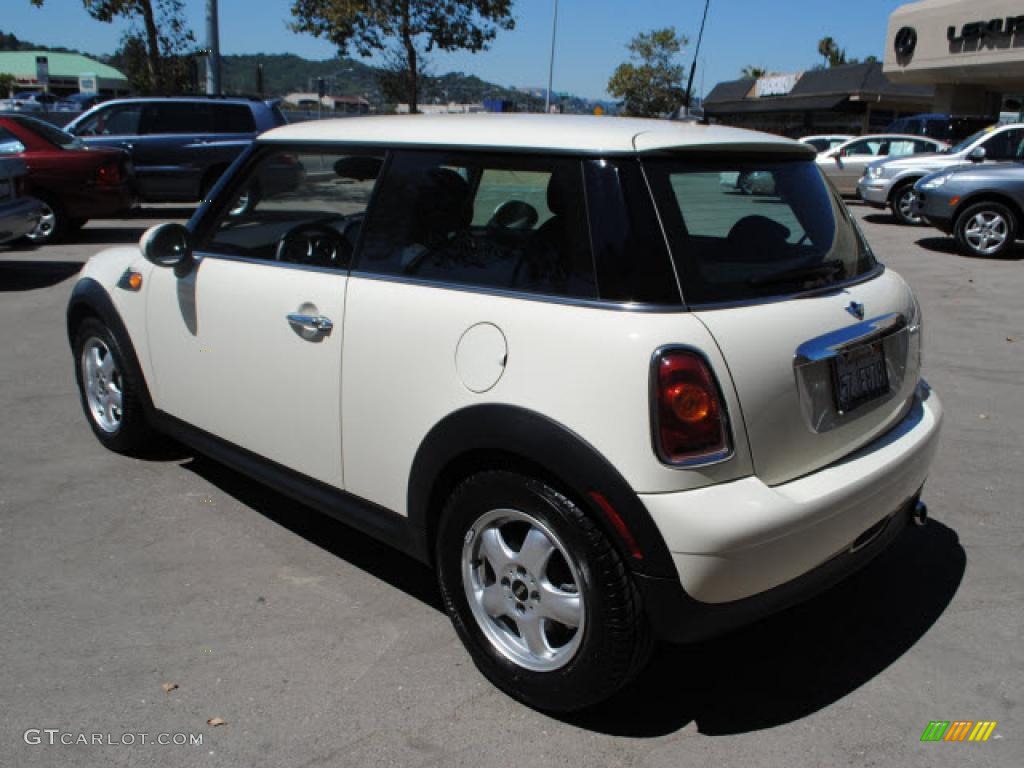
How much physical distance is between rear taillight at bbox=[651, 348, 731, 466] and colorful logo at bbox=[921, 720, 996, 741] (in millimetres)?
1108

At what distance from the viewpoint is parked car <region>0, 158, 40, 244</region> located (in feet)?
31.1

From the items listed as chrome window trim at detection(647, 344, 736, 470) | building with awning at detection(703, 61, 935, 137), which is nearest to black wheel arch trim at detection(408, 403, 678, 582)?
chrome window trim at detection(647, 344, 736, 470)

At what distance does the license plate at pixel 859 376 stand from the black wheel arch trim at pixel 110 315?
9.90 feet

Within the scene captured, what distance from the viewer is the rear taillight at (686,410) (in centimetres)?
236

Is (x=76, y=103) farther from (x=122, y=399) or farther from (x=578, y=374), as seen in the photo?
(x=578, y=374)

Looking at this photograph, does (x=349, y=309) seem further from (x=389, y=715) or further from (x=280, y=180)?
(x=389, y=715)

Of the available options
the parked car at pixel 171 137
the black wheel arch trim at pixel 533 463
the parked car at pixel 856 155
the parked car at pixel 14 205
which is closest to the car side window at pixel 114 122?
the parked car at pixel 171 137

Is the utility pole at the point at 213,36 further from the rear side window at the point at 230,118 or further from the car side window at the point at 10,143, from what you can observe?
the car side window at the point at 10,143

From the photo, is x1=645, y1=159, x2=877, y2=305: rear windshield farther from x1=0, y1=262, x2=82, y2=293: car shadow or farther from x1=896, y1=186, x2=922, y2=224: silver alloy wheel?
x1=896, y1=186, x2=922, y2=224: silver alloy wheel

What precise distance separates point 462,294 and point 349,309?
49 cm

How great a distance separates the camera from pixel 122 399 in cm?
444

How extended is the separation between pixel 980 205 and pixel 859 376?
36.9 feet

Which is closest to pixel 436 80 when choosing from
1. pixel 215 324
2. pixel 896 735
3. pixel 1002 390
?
pixel 1002 390

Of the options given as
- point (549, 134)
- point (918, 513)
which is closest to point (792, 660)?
point (918, 513)
